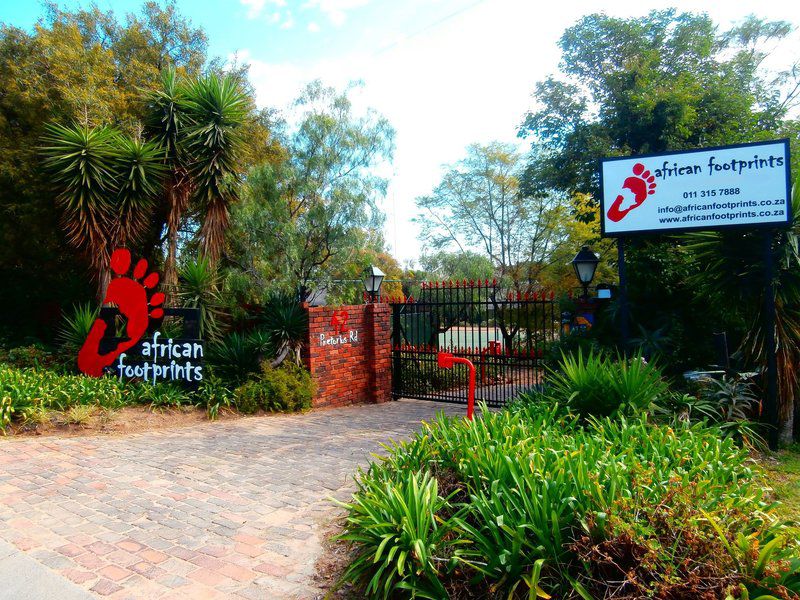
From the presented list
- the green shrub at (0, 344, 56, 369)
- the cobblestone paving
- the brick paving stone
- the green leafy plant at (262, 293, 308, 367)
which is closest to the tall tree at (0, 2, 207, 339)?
the green shrub at (0, 344, 56, 369)

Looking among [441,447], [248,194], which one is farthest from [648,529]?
[248,194]

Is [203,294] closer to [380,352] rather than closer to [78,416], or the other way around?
[78,416]

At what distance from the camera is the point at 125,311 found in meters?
9.59

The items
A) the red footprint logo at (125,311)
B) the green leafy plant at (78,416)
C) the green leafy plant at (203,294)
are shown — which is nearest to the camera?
the green leafy plant at (78,416)

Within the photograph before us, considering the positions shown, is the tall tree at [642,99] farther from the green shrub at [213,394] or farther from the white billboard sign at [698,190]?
the green shrub at [213,394]

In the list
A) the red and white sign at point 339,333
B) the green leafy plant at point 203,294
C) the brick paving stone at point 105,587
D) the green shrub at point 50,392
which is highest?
the green leafy plant at point 203,294

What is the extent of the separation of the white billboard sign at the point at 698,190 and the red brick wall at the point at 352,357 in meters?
4.73

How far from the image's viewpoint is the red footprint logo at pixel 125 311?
948cm

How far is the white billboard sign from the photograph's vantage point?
20.5 ft

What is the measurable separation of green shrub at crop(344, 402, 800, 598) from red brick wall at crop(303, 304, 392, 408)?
226 inches

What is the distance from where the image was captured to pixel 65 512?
4605mm

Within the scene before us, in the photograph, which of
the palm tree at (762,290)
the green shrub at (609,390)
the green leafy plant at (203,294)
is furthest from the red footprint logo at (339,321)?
the palm tree at (762,290)

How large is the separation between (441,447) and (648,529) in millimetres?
1669

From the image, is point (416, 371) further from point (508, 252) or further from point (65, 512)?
point (508, 252)
